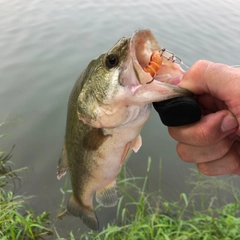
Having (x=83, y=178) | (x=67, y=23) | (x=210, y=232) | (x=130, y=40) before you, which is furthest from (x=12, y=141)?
(x=67, y=23)

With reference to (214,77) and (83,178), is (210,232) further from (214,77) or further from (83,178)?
(214,77)

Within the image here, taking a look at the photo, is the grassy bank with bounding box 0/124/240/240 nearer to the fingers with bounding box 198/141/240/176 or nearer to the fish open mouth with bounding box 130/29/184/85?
the fingers with bounding box 198/141/240/176

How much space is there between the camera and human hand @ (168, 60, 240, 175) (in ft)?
4.66

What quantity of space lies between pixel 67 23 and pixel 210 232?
7.59 m

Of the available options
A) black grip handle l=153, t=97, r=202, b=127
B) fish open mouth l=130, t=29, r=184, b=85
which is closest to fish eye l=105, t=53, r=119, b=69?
fish open mouth l=130, t=29, r=184, b=85

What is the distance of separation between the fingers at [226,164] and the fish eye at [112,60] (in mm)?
912

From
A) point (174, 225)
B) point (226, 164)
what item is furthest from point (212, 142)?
point (174, 225)

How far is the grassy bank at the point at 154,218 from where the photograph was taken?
2.79m

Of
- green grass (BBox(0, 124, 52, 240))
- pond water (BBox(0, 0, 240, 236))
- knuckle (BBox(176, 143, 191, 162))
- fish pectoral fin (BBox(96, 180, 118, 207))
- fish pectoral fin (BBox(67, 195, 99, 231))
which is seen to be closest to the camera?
knuckle (BBox(176, 143, 191, 162))

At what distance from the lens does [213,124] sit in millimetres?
1498

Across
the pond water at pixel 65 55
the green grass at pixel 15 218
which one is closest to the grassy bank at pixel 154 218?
the green grass at pixel 15 218

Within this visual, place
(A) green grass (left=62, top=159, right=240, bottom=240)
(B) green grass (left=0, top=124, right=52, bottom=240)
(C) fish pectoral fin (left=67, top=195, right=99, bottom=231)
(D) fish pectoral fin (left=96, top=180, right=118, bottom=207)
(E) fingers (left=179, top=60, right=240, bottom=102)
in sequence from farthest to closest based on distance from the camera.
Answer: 1. (B) green grass (left=0, top=124, right=52, bottom=240)
2. (A) green grass (left=62, top=159, right=240, bottom=240)
3. (C) fish pectoral fin (left=67, top=195, right=99, bottom=231)
4. (D) fish pectoral fin (left=96, top=180, right=118, bottom=207)
5. (E) fingers (left=179, top=60, right=240, bottom=102)

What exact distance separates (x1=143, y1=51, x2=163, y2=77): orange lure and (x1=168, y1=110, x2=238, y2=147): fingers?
0.38m

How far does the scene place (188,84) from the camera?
1.50 metres
